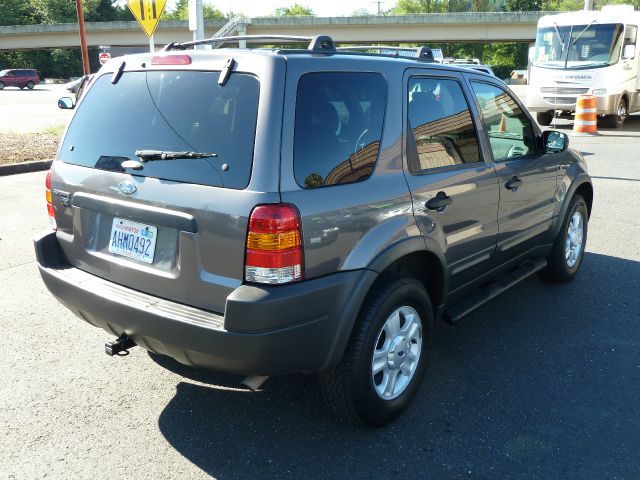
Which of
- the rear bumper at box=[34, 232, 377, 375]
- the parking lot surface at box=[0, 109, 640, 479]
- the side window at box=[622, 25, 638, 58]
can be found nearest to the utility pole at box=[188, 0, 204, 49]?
the parking lot surface at box=[0, 109, 640, 479]

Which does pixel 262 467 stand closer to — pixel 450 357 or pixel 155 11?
pixel 450 357

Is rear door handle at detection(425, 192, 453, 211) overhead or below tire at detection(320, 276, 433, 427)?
overhead

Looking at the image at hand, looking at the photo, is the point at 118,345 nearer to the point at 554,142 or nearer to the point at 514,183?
the point at 514,183

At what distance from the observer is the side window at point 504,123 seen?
395cm

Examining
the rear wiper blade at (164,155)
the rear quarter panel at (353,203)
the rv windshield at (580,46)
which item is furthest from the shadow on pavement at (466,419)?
the rv windshield at (580,46)

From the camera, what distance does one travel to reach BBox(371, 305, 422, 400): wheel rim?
3.08 metres

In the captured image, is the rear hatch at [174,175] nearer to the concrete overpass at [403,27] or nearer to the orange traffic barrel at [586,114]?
the orange traffic barrel at [586,114]

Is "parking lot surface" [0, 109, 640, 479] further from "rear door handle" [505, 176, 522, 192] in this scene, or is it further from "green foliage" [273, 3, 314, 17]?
"green foliage" [273, 3, 314, 17]

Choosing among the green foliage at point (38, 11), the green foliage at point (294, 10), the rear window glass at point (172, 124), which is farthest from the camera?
the green foliage at point (294, 10)

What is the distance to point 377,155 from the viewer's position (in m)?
A: 2.99

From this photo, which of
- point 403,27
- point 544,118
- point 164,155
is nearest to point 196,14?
point 164,155

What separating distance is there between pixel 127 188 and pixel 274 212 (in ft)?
2.76

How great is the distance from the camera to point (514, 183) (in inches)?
159

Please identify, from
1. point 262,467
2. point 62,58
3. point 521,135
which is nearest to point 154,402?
point 262,467
